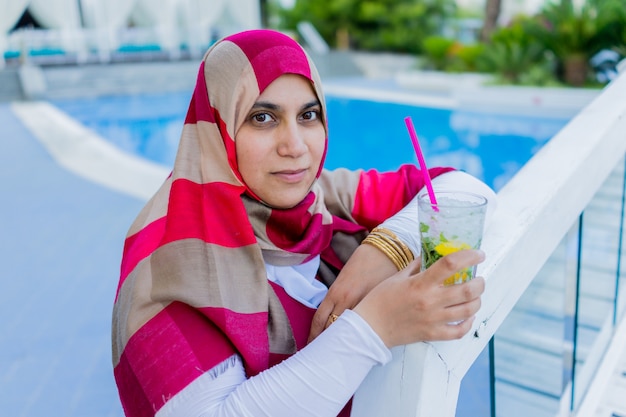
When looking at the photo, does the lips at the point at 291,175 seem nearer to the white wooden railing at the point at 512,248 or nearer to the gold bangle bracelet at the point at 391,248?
the gold bangle bracelet at the point at 391,248

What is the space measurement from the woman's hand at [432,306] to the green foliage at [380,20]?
16.8 meters

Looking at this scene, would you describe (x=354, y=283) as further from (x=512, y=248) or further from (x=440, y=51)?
(x=440, y=51)

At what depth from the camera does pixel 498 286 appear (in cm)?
85

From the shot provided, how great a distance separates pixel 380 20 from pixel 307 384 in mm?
17538

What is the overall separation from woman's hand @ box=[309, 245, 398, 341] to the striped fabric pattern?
10 cm

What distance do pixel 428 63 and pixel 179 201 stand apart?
44.3ft

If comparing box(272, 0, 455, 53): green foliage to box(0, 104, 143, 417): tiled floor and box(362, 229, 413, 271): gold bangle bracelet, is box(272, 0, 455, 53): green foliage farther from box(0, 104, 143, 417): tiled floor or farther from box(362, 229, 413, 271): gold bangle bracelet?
box(362, 229, 413, 271): gold bangle bracelet

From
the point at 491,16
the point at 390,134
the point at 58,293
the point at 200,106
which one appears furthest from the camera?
the point at 491,16

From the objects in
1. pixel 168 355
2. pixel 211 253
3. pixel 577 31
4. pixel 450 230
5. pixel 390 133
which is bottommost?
pixel 390 133

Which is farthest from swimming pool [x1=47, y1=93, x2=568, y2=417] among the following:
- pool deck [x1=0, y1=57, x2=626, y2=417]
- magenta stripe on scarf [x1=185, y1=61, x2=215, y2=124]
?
magenta stripe on scarf [x1=185, y1=61, x2=215, y2=124]

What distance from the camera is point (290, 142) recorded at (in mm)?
1007

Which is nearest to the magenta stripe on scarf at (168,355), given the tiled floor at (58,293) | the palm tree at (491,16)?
the tiled floor at (58,293)

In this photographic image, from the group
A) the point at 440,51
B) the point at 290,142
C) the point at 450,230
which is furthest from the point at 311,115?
the point at 440,51

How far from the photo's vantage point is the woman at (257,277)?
0.75m
